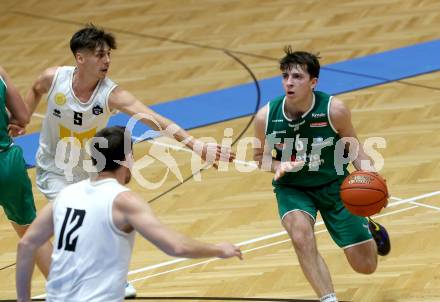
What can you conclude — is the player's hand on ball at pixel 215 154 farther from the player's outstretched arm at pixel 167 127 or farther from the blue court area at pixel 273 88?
the blue court area at pixel 273 88

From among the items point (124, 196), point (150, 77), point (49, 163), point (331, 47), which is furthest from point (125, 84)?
point (124, 196)

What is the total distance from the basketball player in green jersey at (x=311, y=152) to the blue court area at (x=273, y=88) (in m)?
4.06

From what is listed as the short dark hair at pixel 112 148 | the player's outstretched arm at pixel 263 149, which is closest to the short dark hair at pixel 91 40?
the player's outstretched arm at pixel 263 149

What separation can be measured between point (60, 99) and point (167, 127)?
817 millimetres

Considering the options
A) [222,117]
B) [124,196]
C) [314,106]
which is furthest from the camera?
[222,117]

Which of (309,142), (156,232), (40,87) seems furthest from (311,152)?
(156,232)

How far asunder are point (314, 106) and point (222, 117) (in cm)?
432

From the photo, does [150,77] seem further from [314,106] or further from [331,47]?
[314,106]

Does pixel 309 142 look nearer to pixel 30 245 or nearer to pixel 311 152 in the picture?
pixel 311 152

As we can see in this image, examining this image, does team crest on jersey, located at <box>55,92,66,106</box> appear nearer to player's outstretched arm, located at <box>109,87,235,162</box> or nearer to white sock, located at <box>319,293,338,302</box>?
player's outstretched arm, located at <box>109,87,235,162</box>

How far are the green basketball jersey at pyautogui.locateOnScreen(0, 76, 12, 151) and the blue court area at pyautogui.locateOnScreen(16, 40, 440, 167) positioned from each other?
3.76 m

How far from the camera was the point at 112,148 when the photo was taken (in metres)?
5.00

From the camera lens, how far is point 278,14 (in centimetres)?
1470

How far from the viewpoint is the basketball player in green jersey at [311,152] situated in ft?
22.6
